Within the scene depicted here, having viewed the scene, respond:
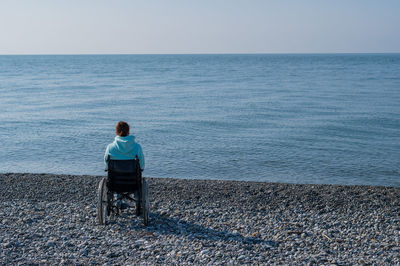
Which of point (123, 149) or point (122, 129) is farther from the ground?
point (122, 129)

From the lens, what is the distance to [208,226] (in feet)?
28.2

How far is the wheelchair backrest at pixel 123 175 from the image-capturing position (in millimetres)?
8117

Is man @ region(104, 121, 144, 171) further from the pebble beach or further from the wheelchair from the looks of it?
the pebble beach

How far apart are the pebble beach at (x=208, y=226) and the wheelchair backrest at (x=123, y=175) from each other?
74cm

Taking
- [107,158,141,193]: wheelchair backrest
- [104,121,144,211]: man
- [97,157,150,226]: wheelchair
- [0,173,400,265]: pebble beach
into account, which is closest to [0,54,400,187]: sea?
[0,173,400,265]: pebble beach

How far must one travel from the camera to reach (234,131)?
22766 millimetres

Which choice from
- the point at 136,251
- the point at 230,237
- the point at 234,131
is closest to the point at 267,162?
the point at 234,131

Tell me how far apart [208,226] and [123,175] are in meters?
1.84

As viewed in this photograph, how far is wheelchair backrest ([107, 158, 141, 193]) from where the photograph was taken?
8117 millimetres

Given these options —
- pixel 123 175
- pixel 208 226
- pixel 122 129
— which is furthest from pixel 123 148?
pixel 208 226

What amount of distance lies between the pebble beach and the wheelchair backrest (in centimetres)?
74

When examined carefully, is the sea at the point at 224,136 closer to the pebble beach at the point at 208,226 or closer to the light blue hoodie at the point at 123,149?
the pebble beach at the point at 208,226

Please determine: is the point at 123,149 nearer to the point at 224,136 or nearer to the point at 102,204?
the point at 102,204

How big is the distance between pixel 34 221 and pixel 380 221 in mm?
6587
